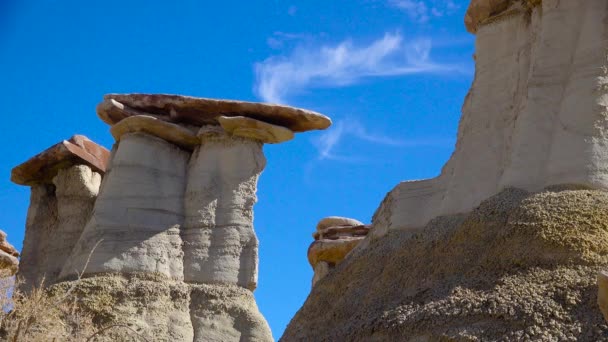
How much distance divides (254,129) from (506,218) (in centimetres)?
958

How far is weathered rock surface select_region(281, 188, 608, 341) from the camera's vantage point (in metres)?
6.73

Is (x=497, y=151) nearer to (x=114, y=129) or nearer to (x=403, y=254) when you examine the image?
(x=403, y=254)

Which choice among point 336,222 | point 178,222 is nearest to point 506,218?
point 178,222

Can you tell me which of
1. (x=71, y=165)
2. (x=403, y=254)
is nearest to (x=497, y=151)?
(x=403, y=254)

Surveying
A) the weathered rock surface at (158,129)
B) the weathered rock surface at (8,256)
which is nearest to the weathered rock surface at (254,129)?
the weathered rock surface at (158,129)

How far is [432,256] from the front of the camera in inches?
322

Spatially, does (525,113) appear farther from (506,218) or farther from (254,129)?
(254,129)

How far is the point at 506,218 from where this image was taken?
7746mm

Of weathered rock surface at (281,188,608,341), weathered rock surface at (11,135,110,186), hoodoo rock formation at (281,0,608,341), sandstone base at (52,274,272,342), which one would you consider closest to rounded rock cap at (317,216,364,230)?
weathered rock surface at (11,135,110,186)

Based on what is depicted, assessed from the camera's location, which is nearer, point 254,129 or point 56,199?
point 254,129

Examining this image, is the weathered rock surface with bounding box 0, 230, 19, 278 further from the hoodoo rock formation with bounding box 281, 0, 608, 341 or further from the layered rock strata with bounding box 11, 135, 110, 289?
the hoodoo rock formation with bounding box 281, 0, 608, 341

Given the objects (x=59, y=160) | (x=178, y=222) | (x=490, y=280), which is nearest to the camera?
(x=490, y=280)

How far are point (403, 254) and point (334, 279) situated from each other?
2.80 ft

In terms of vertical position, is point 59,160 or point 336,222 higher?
point 336,222
